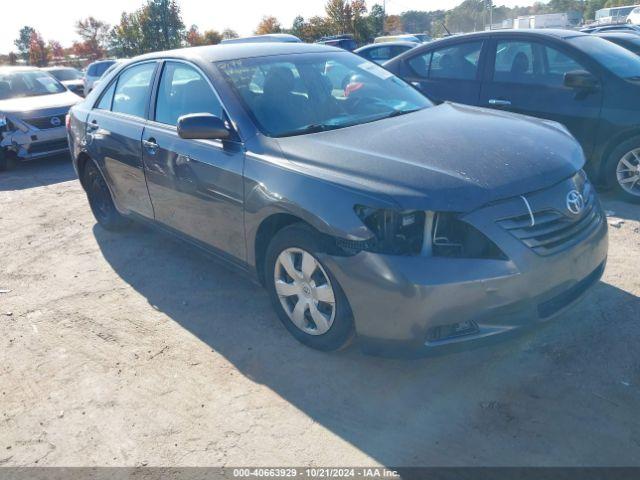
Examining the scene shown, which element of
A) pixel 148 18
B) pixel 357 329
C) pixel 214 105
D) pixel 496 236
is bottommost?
pixel 357 329

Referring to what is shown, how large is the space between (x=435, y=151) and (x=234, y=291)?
76.0 inches

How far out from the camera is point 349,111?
400 cm

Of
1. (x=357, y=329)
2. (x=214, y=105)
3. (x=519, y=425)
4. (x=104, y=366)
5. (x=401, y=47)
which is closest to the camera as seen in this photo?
(x=519, y=425)

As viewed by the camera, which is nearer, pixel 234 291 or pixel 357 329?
pixel 357 329

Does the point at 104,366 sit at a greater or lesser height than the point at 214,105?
lesser

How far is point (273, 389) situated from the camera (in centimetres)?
317

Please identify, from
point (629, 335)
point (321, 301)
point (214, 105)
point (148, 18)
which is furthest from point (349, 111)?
point (148, 18)

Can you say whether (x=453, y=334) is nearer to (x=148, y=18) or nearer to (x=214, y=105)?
(x=214, y=105)

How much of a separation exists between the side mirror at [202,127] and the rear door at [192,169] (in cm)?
11

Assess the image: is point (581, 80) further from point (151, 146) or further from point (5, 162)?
point (5, 162)

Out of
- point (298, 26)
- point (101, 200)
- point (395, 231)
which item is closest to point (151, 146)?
point (101, 200)

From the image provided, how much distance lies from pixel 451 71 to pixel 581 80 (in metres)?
1.61

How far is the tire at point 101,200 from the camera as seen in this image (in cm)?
551

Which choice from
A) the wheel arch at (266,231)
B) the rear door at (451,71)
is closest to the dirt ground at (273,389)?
the wheel arch at (266,231)
